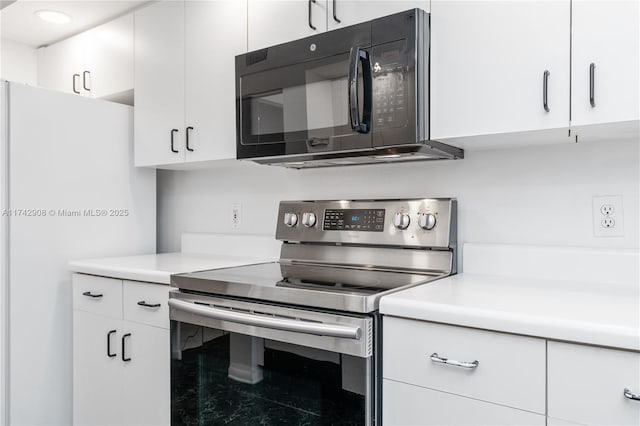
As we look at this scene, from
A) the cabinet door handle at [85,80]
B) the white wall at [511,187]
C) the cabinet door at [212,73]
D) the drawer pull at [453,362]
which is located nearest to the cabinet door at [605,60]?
the white wall at [511,187]

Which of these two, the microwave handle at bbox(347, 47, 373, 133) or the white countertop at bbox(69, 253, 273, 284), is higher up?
the microwave handle at bbox(347, 47, 373, 133)

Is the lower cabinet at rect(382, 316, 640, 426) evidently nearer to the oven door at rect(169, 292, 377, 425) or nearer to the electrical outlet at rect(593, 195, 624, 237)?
the oven door at rect(169, 292, 377, 425)

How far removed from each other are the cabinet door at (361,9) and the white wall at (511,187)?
1.76ft

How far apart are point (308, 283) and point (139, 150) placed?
4.17 feet

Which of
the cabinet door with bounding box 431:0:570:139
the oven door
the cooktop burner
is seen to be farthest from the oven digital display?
the oven door

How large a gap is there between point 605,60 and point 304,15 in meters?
0.97

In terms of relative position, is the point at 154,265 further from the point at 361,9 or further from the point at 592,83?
the point at 592,83

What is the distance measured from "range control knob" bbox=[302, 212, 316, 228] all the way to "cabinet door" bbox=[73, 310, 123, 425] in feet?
2.64

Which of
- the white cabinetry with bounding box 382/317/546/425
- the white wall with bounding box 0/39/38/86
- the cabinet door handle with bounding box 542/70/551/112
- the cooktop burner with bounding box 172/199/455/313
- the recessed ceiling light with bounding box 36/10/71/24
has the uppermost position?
the recessed ceiling light with bounding box 36/10/71/24

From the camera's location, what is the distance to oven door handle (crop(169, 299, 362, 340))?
45.0 inches

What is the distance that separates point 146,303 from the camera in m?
1.69

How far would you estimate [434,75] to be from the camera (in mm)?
1398

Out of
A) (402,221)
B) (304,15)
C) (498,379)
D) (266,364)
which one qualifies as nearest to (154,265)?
(266,364)

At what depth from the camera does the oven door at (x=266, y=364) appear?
1.16 m
